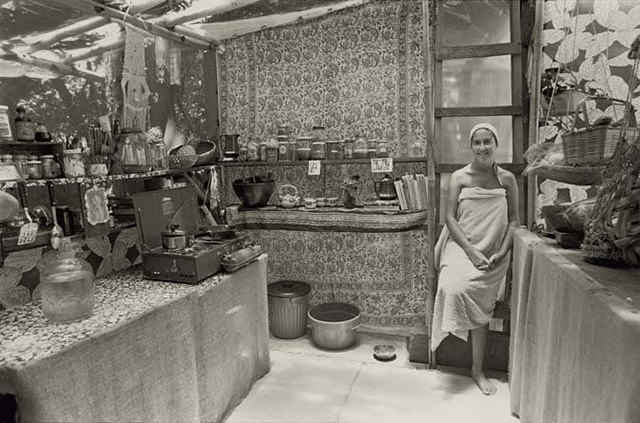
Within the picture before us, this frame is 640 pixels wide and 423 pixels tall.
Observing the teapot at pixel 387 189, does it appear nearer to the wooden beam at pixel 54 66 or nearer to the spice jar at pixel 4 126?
the wooden beam at pixel 54 66

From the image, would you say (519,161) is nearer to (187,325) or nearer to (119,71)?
(187,325)

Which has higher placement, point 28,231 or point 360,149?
point 360,149

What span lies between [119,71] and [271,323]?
2.18 metres

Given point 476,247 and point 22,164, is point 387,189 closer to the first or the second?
point 476,247

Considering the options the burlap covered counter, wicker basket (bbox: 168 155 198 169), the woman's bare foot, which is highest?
wicker basket (bbox: 168 155 198 169)

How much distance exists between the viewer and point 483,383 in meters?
2.70

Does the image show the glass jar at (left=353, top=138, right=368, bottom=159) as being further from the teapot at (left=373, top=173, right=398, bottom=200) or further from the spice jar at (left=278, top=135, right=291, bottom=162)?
the spice jar at (left=278, top=135, right=291, bottom=162)

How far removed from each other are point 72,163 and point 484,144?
7.79 feet

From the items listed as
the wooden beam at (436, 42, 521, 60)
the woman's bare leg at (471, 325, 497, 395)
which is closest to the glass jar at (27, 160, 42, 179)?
the wooden beam at (436, 42, 521, 60)

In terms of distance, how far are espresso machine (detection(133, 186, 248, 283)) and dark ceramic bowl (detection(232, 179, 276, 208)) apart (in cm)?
92

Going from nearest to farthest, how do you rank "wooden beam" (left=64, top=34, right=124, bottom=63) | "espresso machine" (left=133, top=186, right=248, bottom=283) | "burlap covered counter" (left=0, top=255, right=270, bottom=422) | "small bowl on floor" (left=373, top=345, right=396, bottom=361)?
"burlap covered counter" (left=0, top=255, right=270, bottom=422) < "espresso machine" (left=133, top=186, right=248, bottom=283) < "wooden beam" (left=64, top=34, right=124, bottom=63) < "small bowl on floor" (left=373, top=345, right=396, bottom=361)

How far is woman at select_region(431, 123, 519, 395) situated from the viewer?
104 inches

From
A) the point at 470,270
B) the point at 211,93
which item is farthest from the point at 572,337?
the point at 211,93

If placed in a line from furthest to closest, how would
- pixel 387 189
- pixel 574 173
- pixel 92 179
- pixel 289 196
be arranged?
pixel 289 196 < pixel 387 189 < pixel 92 179 < pixel 574 173
